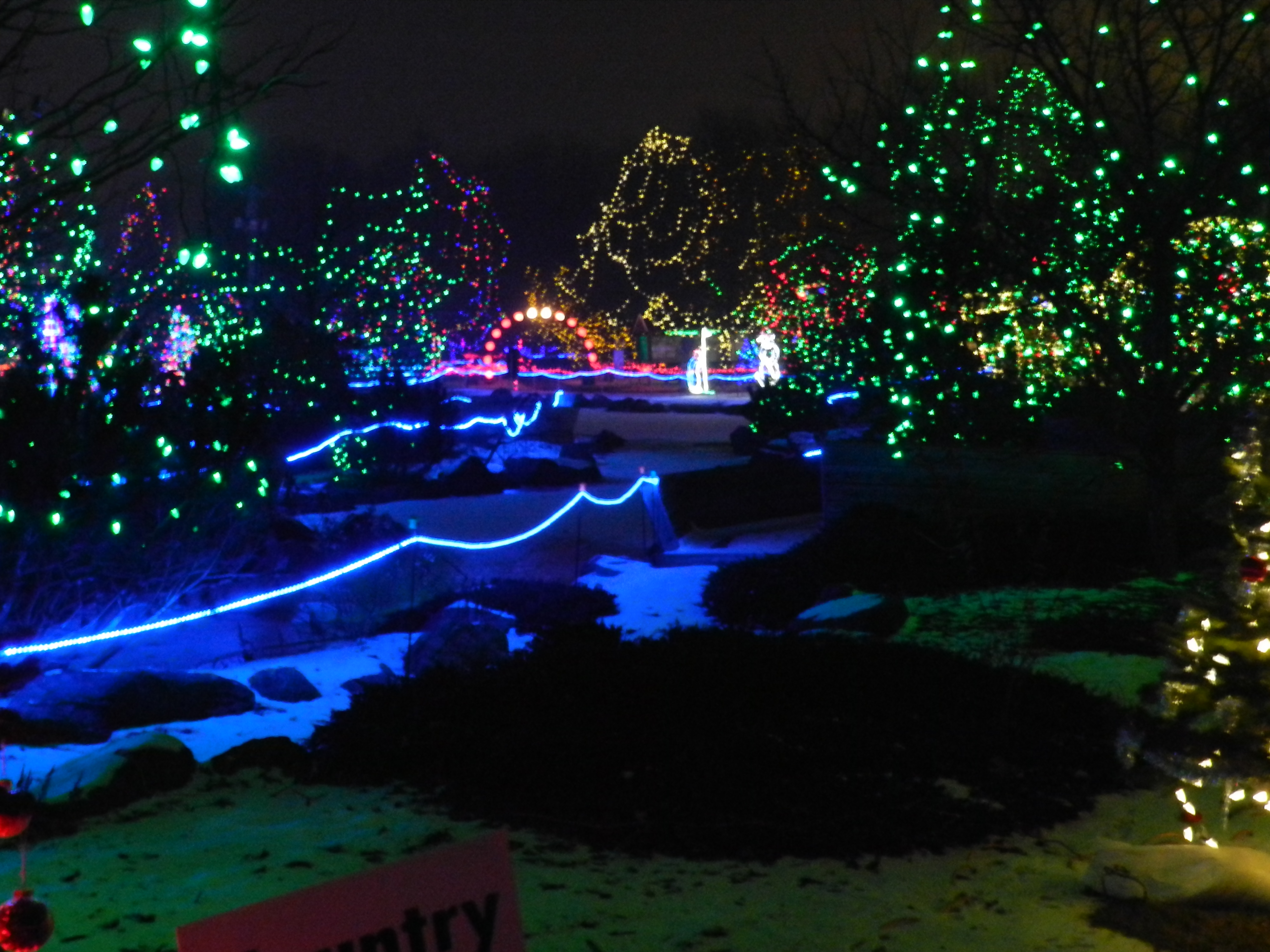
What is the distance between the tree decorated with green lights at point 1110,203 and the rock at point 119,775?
6.53 metres

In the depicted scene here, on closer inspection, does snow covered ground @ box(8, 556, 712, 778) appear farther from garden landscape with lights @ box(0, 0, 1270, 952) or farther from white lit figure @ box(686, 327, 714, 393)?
white lit figure @ box(686, 327, 714, 393)

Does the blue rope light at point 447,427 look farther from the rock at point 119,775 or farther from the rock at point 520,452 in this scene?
the rock at point 119,775

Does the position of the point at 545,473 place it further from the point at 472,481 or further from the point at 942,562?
the point at 942,562

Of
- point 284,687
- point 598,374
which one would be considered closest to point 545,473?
point 284,687

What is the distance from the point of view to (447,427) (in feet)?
75.8

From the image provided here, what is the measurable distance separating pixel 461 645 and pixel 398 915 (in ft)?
20.5

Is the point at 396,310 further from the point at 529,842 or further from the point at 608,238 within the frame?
the point at 529,842

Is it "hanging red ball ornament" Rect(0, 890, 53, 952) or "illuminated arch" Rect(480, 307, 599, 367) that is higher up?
"illuminated arch" Rect(480, 307, 599, 367)

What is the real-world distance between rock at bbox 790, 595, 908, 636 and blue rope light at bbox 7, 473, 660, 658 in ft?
12.1

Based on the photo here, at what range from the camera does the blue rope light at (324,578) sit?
950cm

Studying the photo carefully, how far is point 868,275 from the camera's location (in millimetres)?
16516

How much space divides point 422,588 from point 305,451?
6.88 meters

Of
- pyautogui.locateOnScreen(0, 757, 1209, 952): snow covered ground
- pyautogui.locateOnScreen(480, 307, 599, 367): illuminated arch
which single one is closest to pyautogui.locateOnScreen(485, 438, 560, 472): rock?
pyautogui.locateOnScreen(0, 757, 1209, 952): snow covered ground

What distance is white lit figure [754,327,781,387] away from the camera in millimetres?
34188
